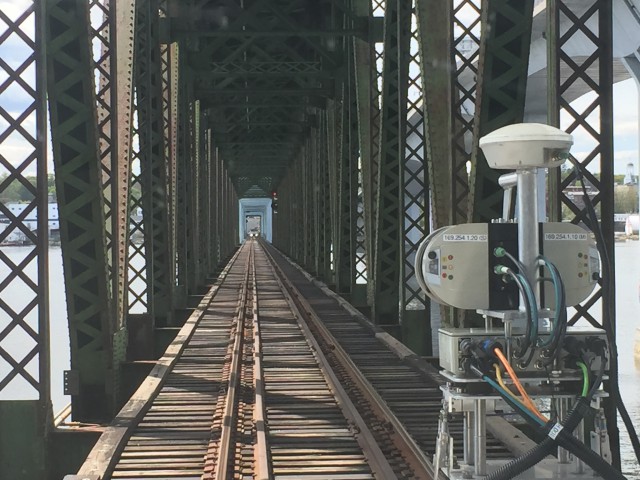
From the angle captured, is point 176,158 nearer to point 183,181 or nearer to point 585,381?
point 183,181

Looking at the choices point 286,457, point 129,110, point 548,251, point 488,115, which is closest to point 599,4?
point 488,115

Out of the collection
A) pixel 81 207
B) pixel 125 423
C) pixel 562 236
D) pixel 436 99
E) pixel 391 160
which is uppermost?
pixel 436 99

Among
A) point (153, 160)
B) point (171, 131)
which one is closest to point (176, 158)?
point (171, 131)

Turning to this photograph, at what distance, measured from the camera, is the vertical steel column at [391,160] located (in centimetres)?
1399

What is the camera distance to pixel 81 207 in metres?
9.03

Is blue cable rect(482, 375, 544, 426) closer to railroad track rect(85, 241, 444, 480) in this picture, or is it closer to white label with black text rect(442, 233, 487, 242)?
white label with black text rect(442, 233, 487, 242)

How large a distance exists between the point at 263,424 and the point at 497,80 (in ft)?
13.4

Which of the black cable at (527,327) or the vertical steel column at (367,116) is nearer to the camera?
the black cable at (527,327)

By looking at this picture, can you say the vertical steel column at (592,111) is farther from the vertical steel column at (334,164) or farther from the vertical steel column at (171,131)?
the vertical steel column at (334,164)

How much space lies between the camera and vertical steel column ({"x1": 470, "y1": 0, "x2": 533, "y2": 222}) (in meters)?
7.90

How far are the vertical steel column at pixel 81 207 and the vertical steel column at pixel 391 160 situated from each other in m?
6.40

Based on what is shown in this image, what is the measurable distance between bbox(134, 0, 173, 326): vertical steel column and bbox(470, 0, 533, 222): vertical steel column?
846cm

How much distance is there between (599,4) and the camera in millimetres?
6848

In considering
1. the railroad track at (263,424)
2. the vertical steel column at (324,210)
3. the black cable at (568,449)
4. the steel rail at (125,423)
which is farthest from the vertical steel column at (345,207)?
the black cable at (568,449)
